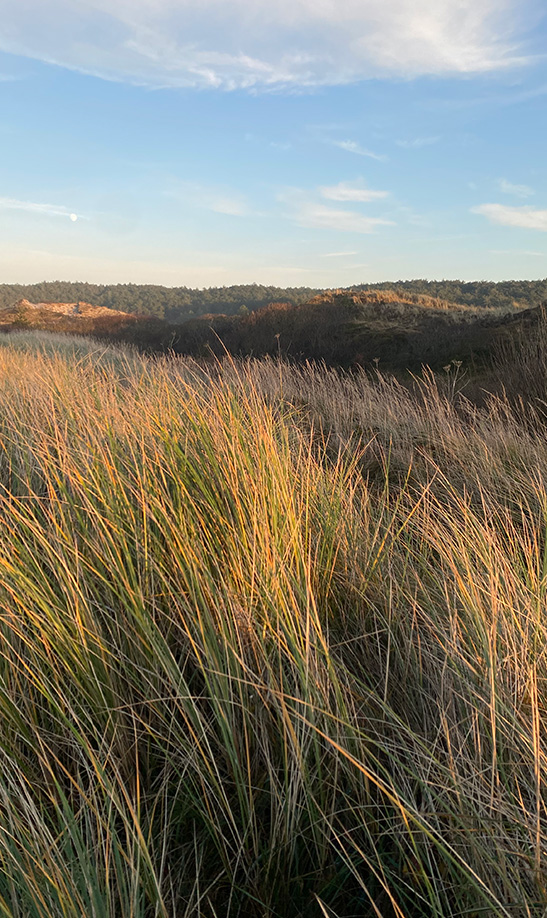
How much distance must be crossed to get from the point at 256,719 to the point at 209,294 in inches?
3081

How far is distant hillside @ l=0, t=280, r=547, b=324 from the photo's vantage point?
41.4 meters

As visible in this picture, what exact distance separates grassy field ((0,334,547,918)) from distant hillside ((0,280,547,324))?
36994mm

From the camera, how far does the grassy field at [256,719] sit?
3.14ft

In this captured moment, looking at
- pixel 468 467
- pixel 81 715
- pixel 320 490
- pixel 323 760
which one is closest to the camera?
pixel 323 760

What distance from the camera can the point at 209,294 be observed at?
7500 cm

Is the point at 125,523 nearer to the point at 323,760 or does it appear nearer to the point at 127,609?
the point at 127,609

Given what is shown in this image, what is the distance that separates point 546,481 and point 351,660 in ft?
8.73

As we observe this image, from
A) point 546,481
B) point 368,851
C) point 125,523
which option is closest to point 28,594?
point 125,523

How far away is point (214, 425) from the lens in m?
2.48

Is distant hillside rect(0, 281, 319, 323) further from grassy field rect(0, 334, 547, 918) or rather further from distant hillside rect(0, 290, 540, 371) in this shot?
grassy field rect(0, 334, 547, 918)

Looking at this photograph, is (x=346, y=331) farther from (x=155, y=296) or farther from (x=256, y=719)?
(x=155, y=296)

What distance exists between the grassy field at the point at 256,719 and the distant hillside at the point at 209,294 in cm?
3699

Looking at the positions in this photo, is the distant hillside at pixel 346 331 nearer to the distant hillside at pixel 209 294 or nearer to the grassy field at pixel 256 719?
the grassy field at pixel 256 719

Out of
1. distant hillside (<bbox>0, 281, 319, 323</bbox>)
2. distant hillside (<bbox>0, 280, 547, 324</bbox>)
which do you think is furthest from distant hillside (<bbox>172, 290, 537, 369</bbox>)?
distant hillside (<bbox>0, 281, 319, 323</bbox>)
